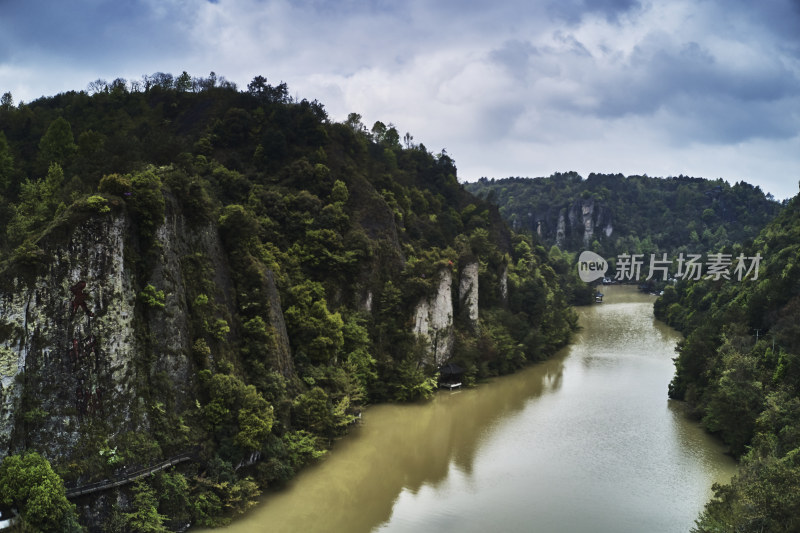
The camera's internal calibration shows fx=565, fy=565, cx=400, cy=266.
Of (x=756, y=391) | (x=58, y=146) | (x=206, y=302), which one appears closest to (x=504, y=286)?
(x=756, y=391)

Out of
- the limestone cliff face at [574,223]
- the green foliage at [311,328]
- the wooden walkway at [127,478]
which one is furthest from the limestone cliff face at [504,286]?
the limestone cliff face at [574,223]

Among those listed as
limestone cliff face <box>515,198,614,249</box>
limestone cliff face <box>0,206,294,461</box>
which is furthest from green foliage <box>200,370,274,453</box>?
limestone cliff face <box>515,198,614,249</box>

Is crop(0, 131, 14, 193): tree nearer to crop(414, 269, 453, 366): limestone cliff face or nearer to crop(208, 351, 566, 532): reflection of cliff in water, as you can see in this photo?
crop(208, 351, 566, 532): reflection of cliff in water

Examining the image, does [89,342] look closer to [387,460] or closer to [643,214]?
[387,460]

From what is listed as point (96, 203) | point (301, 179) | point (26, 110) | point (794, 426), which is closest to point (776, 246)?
point (794, 426)

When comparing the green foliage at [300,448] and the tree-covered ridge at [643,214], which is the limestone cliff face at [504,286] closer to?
the green foliage at [300,448]
